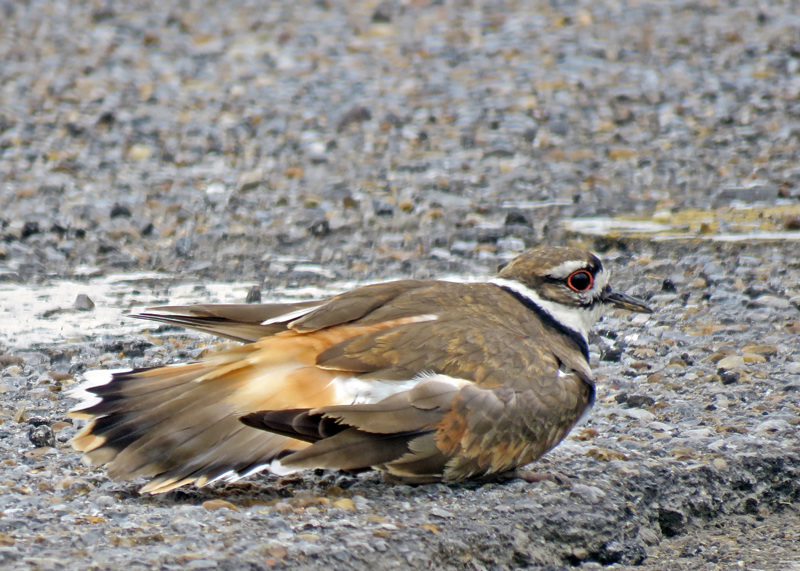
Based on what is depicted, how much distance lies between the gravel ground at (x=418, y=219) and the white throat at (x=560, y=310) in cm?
41

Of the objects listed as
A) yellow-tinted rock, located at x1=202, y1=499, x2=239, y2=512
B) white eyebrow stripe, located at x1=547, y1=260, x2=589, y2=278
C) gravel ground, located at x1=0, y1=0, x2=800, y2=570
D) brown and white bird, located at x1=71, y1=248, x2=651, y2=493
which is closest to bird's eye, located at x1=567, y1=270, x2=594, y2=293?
white eyebrow stripe, located at x1=547, y1=260, x2=589, y2=278

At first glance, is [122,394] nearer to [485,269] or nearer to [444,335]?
[444,335]

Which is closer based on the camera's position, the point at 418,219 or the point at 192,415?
the point at 192,415

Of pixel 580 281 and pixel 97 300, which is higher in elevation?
pixel 580 281

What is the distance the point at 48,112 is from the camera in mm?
9938

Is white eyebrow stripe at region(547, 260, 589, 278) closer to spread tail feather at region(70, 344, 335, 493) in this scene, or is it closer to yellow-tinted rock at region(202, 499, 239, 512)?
spread tail feather at region(70, 344, 335, 493)

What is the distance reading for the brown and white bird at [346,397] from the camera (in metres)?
3.71

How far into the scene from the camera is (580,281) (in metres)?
4.63

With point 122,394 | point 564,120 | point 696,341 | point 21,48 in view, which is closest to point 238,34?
point 21,48

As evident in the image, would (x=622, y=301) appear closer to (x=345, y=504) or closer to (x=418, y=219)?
(x=345, y=504)

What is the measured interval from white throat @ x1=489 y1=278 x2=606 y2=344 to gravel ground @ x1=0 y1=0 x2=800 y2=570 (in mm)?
407

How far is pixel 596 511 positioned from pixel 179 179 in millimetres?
5269

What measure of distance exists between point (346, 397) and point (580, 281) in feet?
4.14

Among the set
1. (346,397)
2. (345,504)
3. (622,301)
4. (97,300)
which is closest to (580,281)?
(622,301)
